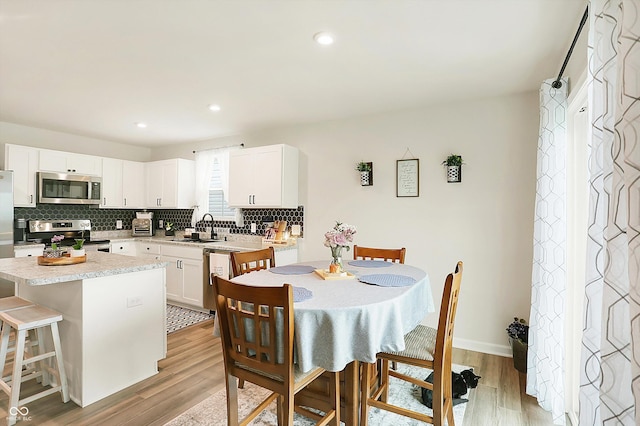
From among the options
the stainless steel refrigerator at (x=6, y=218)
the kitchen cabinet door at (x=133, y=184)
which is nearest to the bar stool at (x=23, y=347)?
the stainless steel refrigerator at (x=6, y=218)

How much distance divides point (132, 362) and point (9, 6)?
239 centimetres

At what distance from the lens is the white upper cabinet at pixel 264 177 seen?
160 inches

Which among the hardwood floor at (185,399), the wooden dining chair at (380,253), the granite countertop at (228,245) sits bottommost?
the hardwood floor at (185,399)

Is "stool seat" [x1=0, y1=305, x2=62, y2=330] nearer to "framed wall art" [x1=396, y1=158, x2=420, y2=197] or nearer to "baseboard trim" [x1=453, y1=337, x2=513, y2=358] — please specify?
"framed wall art" [x1=396, y1=158, x2=420, y2=197]

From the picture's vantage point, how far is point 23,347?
2.10m

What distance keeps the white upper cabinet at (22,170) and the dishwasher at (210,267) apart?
2.31 m

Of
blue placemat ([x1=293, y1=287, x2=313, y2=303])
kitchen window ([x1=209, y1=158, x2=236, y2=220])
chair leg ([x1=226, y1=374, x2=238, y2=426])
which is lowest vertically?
chair leg ([x1=226, y1=374, x2=238, y2=426])

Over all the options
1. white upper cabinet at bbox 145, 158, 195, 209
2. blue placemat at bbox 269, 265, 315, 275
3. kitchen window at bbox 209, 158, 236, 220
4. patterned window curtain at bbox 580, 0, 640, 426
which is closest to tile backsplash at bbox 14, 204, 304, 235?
kitchen window at bbox 209, 158, 236, 220

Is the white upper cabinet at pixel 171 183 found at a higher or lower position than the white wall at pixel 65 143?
lower

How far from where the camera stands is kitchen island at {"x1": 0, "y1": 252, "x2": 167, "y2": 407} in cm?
226

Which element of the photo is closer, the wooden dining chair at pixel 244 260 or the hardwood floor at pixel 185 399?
the hardwood floor at pixel 185 399

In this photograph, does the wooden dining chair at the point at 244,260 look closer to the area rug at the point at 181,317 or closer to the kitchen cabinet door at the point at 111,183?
the area rug at the point at 181,317

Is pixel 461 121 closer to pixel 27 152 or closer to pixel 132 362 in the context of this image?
pixel 132 362

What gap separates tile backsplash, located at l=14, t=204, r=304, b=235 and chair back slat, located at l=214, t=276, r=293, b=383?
2671 mm
